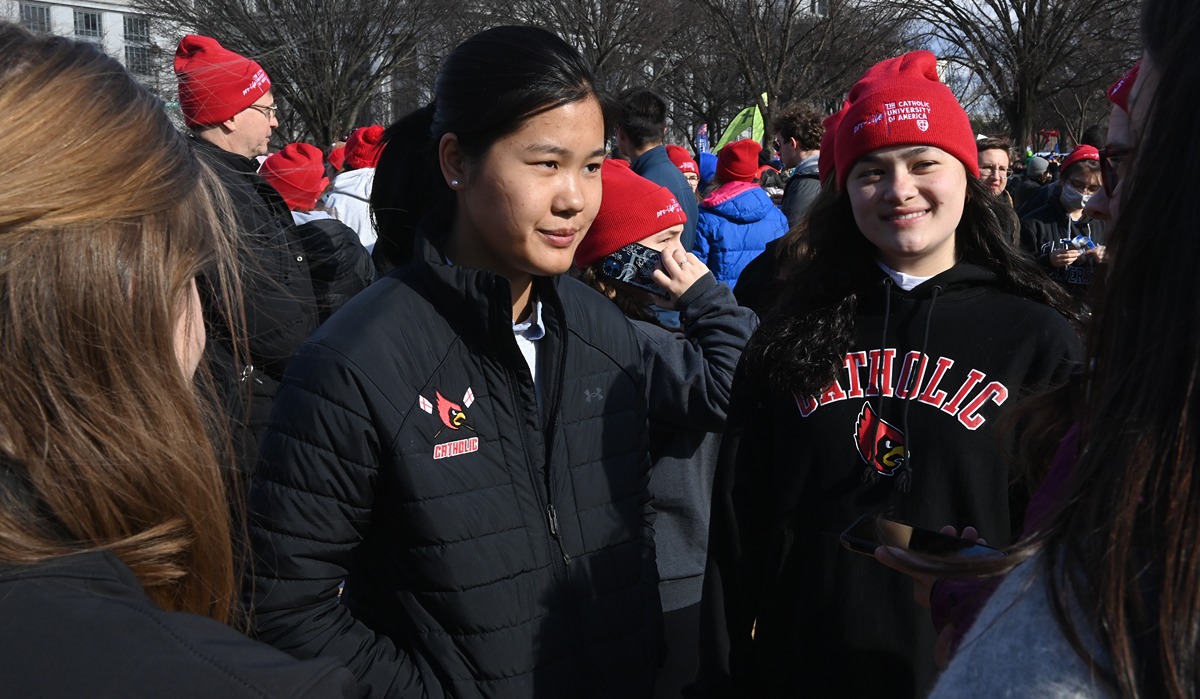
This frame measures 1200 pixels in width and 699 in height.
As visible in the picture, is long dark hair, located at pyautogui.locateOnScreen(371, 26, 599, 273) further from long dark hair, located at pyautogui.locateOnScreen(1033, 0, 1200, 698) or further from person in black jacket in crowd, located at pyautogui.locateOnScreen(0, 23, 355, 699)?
long dark hair, located at pyautogui.locateOnScreen(1033, 0, 1200, 698)

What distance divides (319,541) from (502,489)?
38 centimetres

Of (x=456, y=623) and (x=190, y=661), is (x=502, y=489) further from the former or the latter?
(x=190, y=661)

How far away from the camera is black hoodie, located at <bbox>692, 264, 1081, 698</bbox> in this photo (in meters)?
2.24

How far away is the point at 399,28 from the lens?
2677 cm

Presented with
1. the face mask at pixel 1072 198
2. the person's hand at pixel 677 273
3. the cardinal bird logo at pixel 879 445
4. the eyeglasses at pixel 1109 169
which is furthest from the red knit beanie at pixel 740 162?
the eyeglasses at pixel 1109 169

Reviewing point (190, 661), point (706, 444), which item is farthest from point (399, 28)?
point (190, 661)

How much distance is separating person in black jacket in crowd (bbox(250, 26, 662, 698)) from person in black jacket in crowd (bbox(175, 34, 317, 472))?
1.42ft

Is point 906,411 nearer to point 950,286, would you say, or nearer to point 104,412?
point 950,286

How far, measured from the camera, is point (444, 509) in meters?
1.95

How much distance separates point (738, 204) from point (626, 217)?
3307mm

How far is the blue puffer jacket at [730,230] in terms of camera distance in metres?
6.45

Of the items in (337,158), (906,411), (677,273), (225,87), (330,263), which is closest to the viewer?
(906,411)

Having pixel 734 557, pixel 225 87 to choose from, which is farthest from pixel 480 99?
pixel 225 87

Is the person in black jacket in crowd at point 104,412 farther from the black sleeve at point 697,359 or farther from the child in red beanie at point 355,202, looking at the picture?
the child in red beanie at point 355,202
